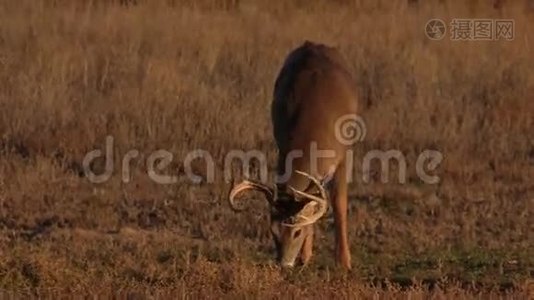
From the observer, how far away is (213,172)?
13.6 metres

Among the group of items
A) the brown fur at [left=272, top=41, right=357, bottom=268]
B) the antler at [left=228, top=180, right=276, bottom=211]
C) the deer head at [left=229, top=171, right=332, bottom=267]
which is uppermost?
the brown fur at [left=272, top=41, right=357, bottom=268]

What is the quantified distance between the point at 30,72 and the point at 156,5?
192 inches

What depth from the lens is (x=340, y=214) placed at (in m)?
10.9

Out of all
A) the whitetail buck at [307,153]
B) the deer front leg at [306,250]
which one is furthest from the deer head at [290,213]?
the deer front leg at [306,250]

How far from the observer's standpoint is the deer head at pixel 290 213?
9898 millimetres

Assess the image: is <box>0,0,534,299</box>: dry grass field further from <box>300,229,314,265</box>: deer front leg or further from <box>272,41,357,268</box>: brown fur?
<box>272,41,357,268</box>: brown fur

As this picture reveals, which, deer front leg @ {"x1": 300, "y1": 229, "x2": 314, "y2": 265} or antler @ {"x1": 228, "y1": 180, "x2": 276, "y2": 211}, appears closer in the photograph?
antler @ {"x1": 228, "y1": 180, "x2": 276, "y2": 211}

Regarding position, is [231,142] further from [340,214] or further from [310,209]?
[310,209]

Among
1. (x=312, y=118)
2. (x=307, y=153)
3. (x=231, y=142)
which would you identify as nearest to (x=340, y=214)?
(x=307, y=153)

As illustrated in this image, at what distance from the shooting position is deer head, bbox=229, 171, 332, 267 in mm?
9898

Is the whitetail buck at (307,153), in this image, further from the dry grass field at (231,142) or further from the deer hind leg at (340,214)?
the dry grass field at (231,142)

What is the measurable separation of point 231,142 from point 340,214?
371cm

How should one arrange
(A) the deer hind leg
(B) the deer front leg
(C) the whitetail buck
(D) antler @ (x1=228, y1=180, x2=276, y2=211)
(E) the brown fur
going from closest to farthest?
1. (D) antler @ (x1=228, y1=180, x2=276, y2=211)
2. (C) the whitetail buck
3. (B) the deer front leg
4. (E) the brown fur
5. (A) the deer hind leg

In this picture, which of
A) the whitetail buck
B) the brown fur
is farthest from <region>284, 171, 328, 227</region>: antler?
the brown fur
